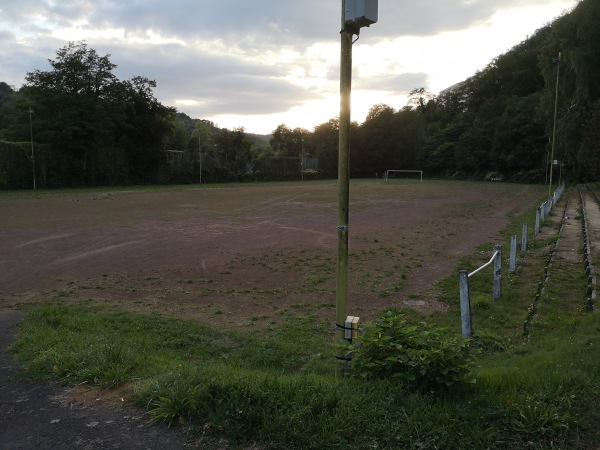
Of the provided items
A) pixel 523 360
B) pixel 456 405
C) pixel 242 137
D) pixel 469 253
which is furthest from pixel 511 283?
pixel 242 137

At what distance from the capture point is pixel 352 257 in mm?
11797

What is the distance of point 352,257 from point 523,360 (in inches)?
288

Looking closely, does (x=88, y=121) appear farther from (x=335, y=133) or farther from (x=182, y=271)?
(x=335, y=133)

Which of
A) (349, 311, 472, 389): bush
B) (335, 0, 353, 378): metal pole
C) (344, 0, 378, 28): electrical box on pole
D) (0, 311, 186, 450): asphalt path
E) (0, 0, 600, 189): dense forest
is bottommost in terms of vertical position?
(0, 311, 186, 450): asphalt path

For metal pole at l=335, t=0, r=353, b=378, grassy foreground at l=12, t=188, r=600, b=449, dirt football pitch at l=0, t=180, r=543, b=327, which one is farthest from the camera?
dirt football pitch at l=0, t=180, r=543, b=327

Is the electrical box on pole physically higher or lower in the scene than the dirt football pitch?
higher

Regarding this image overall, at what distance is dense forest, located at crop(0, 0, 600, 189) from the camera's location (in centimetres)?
2912

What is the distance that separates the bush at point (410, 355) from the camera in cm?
323

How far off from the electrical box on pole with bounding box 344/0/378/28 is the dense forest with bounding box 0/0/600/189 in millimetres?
24033

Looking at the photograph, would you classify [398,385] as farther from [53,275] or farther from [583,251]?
[583,251]

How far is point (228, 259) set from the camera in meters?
11.5

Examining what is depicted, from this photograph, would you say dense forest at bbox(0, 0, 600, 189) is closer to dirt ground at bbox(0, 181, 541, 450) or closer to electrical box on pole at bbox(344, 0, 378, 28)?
dirt ground at bbox(0, 181, 541, 450)

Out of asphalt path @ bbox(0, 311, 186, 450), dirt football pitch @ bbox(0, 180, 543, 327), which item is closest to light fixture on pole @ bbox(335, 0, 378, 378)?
asphalt path @ bbox(0, 311, 186, 450)

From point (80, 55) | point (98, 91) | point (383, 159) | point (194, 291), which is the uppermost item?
point (80, 55)
